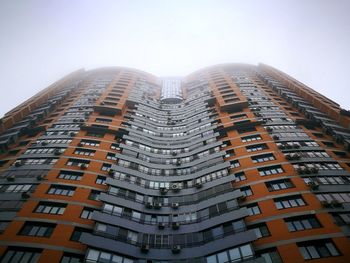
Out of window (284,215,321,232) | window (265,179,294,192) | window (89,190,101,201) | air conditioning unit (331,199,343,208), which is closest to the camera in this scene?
window (284,215,321,232)

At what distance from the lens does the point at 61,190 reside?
1184 inches

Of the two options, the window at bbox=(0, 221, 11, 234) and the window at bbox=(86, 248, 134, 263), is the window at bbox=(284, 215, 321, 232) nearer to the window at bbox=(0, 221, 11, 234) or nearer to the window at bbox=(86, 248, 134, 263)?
the window at bbox=(86, 248, 134, 263)

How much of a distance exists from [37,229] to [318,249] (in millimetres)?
26889

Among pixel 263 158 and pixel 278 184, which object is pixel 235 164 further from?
pixel 278 184

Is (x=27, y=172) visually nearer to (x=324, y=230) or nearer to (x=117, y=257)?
(x=117, y=257)

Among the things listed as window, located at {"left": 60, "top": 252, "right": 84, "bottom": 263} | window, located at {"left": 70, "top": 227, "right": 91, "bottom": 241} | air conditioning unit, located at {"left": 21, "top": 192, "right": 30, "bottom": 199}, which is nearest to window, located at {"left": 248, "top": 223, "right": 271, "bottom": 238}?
window, located at {"left": 60, "top": 252, "right": 84, "bottom": 263}

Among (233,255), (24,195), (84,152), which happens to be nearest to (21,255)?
(24,195)

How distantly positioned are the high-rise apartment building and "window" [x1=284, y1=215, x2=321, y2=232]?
0.09 meters

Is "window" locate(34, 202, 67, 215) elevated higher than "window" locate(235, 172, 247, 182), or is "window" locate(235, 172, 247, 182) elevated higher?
"window" locate(235, 172, 247, 182)

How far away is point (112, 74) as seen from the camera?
7706cm

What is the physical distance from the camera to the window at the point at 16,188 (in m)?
29.9

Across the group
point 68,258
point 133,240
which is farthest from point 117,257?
point 68,258

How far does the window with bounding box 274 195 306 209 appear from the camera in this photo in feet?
86.3

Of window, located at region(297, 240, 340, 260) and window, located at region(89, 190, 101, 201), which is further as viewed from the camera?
window, located at region(89, 190, 101, 201)
